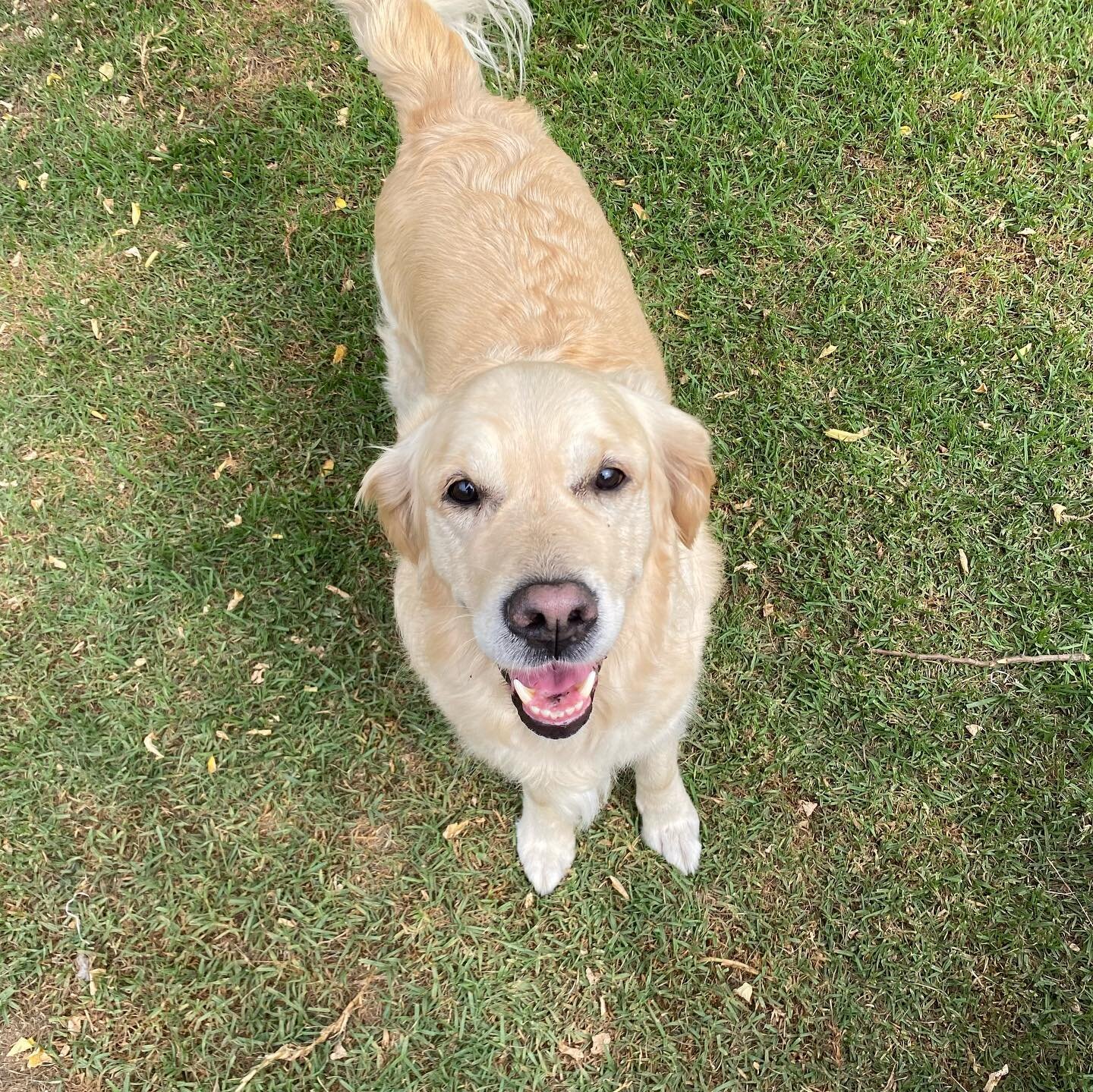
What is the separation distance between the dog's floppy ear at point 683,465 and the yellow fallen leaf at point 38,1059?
3.35 m

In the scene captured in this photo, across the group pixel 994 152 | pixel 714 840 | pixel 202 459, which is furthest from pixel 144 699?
pixel 994 152

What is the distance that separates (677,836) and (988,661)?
1.63 meters

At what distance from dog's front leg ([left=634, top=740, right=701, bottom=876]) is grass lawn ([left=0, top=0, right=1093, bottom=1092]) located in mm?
94

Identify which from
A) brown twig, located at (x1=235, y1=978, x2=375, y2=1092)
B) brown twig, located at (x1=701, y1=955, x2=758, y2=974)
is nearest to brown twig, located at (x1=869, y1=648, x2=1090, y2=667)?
brown twig, located at (x1=701, y1=955, x2=758, y2=974)

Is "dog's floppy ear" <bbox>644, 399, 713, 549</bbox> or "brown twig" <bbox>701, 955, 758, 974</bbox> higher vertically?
"dog's floppy ear" <bbox>644, 399, 713, 549</bbox>

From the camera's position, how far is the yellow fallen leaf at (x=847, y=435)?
388 centimetres

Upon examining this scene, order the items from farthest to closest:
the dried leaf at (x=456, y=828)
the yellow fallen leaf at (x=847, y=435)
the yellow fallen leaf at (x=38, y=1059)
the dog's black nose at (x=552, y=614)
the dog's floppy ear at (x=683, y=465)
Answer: the yellow fallen leaf at (x=847, y=435), the dried leaf at (x=456, y=828), the yellow fallen leaf at (x=38, y=1059), the dog's floppy ear at (x=683, y=465), the dog's black nose at (x=552, y=614)

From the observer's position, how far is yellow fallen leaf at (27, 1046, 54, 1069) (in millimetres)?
3207

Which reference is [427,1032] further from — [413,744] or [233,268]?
[233,268]

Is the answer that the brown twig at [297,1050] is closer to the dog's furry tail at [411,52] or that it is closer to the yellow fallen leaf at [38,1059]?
the yellow fallen leaf at [38,1059]

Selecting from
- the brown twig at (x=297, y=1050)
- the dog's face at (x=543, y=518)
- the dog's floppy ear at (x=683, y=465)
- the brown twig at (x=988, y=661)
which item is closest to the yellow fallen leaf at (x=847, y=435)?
the brown twig at (x=988, y=661)

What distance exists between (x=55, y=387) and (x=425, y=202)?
2556 millimetres

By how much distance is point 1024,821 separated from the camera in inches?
130

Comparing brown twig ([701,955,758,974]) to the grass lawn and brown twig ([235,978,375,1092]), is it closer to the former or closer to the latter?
the grass lawn
